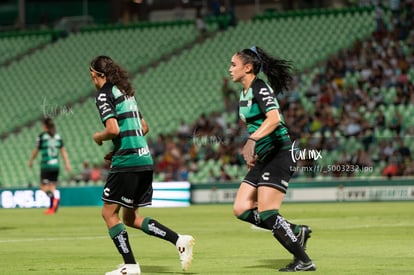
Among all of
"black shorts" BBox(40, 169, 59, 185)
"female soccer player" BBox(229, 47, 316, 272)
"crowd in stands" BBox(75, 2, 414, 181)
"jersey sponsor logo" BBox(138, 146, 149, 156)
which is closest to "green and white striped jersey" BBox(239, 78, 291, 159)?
"female soccer player" BBox(229, 47, 316, 272)

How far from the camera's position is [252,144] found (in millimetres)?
10336

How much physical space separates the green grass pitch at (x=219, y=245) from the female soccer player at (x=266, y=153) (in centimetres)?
52

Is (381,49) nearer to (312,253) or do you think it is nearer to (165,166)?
(165,166)

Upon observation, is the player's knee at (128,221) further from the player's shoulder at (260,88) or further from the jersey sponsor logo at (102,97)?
the player's shoulder at (260,88)

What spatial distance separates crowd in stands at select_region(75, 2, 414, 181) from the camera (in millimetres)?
29109

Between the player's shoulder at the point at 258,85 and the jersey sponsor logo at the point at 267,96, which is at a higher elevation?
the player's shoulder at the point at 258,85

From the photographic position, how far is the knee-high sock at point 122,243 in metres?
10.7

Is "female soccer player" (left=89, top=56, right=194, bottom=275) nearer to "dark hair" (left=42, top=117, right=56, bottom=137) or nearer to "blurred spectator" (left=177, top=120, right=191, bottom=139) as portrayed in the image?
"dark hair" (left=42, top=117, right=56, bottom=137)

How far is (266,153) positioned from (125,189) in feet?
5.26

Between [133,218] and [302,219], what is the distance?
37.2 feet

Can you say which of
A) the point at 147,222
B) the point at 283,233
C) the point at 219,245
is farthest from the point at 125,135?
the point at 219,245

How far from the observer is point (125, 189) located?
10.7m

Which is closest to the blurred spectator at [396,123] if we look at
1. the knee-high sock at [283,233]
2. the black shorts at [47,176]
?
the black shorts at [47,176]

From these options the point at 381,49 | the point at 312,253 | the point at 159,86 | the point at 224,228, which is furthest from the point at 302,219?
the point at 159,86
